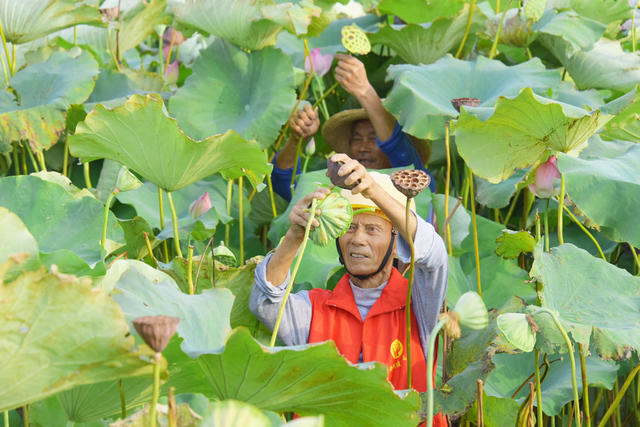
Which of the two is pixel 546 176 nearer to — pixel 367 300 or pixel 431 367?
pixel 367 300

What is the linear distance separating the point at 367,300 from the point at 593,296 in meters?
0.41

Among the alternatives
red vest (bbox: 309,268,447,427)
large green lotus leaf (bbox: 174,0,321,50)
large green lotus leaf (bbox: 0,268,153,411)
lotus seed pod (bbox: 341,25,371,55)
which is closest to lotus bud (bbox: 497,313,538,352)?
red vest (bbox: 309,268,447,427)

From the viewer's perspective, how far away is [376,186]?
1.26 meters

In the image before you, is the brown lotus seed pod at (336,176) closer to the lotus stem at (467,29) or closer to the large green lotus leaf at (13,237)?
the large green lotus leaf at (13,237)

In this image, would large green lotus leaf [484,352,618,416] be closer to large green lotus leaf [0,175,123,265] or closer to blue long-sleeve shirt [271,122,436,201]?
blue long-sleeve shirt [271,122,436,201]

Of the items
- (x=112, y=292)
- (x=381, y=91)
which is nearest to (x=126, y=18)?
(x=381, y=91)

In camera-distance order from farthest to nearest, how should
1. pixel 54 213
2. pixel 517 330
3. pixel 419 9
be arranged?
1. pixel 419 9
2. pixel 54 213
3. pixel 517 330

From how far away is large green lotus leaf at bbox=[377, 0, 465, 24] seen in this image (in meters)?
2.40

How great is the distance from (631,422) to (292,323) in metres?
0.93

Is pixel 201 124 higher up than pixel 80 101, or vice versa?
pixel 80 101

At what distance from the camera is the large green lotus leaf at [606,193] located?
4.60 feet

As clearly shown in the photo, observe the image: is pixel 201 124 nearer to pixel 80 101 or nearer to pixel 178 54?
pixel 80 101

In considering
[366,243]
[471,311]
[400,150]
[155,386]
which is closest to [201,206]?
[366,243]

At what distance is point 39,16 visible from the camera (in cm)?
209
